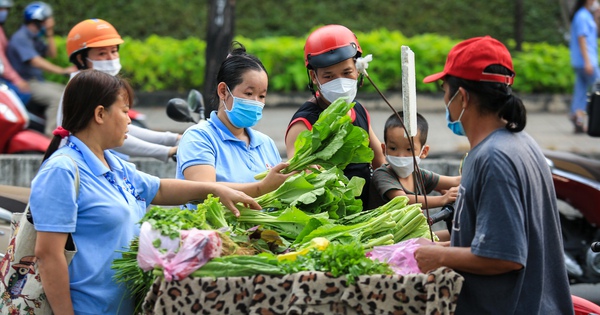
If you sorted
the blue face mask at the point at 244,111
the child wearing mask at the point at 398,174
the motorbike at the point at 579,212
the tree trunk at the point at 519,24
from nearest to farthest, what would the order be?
the blue face mask at the point at 244,111, the child wearing mask at the point at 398,174, the motorbike at the point at 579,212, the tree trunk at the point at 519,24

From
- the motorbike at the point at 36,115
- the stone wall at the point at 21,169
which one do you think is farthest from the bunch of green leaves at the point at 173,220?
the motorbike at the point at 36,115

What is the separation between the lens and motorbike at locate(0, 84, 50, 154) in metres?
7.77

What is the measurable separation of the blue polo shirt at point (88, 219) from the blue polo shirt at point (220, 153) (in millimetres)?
662

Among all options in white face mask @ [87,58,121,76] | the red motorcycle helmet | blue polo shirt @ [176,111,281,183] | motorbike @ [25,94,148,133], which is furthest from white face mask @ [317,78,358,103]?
motorbike @ [25,94,148,133]

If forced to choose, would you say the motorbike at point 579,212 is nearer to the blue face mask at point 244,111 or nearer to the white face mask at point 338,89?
the white face mask at point 338,89

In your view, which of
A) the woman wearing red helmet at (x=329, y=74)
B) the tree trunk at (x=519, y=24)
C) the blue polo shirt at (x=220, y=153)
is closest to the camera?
the blue polo shirt at (x=220, y=153)

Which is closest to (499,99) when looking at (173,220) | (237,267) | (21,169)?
(237,267)

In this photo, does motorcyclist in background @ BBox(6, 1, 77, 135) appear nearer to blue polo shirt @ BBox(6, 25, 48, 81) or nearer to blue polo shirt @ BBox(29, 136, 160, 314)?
blue polo shirt @ BBox(6, 25, 48, 81)

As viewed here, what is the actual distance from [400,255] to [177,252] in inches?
33.6

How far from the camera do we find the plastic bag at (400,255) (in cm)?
324

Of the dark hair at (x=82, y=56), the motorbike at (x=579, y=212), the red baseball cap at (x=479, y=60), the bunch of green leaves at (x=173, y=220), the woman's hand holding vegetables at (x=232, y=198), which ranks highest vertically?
the red baseball cap at (x=479, y=60)

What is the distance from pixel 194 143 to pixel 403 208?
105cm

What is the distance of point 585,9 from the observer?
11672mm

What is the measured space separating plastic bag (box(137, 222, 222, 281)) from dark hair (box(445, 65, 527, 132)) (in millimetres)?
1109
